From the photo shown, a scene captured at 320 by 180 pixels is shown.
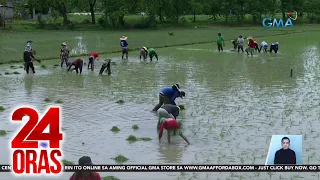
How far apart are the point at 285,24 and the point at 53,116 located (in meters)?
67.8

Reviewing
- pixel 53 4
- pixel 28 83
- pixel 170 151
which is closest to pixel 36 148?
pixel 170 151

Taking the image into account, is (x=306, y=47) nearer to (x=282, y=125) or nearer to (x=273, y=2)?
(x=282, y=125)

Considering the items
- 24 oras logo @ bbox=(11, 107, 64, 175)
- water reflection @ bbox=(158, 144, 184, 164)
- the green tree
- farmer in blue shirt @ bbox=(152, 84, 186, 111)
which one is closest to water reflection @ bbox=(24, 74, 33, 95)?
farmer in blue shirt @ bbox=(152, 84, 186, 111)

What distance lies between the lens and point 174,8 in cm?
6638

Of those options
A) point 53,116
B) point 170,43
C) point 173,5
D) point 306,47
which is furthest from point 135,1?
point 53,116

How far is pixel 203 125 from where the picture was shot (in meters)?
14.1

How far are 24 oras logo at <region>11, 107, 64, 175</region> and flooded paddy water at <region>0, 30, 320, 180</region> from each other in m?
2.55

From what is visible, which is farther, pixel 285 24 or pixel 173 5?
pixel 285 24

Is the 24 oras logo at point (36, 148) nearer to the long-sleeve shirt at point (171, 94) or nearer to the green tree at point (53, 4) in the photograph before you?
the long-sleeve shirt at point (171, 94)

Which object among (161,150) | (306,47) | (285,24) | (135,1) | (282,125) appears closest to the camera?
(161,150)

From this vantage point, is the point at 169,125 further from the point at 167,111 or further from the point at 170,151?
the point at 167,111

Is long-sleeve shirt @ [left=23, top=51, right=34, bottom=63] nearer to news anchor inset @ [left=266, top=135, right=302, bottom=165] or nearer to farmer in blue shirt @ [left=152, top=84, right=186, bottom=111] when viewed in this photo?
farmer in blue shirt @ [left=152, top=84, right=186, bottom=111]

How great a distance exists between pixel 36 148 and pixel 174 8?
6015 centimetres

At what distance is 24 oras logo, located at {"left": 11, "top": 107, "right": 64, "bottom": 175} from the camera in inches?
287
